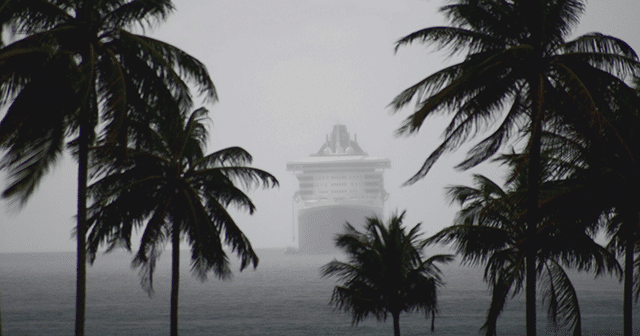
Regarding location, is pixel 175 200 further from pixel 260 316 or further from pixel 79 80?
pixel 260 316

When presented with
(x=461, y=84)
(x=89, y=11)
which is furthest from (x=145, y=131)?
(x=461, y=84)

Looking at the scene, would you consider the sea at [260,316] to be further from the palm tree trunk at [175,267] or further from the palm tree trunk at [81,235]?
the palm tree trunk at [81,235]

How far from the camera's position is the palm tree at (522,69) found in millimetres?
12227

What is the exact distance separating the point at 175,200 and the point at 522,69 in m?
9.18

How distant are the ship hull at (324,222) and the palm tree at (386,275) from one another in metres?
149

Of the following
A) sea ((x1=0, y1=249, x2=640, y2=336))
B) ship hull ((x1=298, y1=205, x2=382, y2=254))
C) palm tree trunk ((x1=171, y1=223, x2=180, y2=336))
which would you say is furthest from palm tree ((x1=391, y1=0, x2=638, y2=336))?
ship hull ((x1=298, y1=205, x2=382, y2=254))

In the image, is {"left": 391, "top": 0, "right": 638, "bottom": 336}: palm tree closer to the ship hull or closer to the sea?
the sea

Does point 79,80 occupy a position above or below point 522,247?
above

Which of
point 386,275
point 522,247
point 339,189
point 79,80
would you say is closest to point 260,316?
point 386,275

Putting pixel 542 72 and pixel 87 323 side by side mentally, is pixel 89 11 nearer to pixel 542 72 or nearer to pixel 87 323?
pixel 542 72

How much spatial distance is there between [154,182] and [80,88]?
6800mm

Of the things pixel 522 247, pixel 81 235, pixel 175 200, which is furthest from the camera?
pixel 175 200

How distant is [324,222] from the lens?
178 meters

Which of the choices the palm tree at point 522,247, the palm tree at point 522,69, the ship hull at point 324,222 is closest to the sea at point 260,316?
the palm tree at point 522,247
